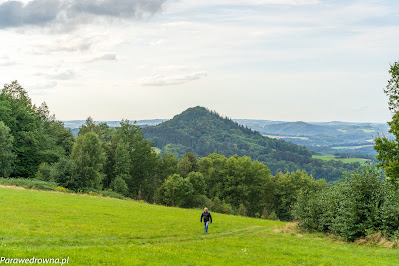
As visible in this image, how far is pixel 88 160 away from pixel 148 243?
50801mm

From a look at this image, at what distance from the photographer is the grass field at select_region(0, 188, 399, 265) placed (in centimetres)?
1809

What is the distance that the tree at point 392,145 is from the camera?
30.2m

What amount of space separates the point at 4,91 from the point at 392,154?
89944 millimetres

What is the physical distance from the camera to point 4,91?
3275 inches

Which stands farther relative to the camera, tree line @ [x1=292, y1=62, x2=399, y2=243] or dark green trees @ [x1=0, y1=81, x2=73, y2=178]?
dark green trees @ [x1=0, y1=81, x2=73, y2=178]

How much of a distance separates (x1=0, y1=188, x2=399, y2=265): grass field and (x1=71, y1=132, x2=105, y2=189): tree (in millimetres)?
31349

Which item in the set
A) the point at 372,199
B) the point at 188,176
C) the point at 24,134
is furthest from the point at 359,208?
the point at 24,134

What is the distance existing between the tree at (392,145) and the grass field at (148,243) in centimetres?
771

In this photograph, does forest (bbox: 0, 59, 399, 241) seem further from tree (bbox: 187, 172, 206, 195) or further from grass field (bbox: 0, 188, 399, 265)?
grass field (bbox: 0, 188, 399, 265)

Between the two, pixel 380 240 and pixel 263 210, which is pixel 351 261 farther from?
pixel 263 210

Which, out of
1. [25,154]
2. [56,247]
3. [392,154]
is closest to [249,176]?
[25,154]

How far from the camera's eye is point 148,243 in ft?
78.5

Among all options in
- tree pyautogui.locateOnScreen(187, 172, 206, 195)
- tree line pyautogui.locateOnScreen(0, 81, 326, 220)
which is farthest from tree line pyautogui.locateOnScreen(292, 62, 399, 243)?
tree pyautogui.locateOnScreen(187, 172, 206, 195)

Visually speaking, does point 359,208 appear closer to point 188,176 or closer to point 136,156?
point 188,176
